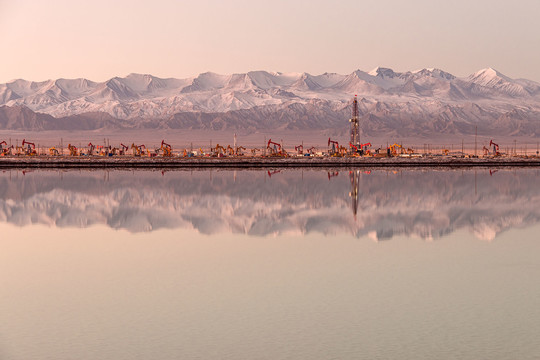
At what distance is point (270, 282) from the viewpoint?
81.9 feet

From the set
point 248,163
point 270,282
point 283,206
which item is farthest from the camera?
point 248,163

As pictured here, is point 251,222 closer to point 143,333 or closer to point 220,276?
point 220,276

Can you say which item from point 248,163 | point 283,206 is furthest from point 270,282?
point 248,163

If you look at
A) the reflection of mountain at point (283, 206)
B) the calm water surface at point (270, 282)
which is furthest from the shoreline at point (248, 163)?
the calm water surface at point (270, 282)

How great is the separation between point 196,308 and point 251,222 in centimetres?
2264

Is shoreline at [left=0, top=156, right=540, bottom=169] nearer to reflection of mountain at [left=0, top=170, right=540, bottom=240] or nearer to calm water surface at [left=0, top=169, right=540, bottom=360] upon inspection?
reflection of mountain at [left=0, top=170, right=540, bottom=240]

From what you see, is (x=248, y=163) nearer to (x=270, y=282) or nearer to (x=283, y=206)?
(x=283, y=206)

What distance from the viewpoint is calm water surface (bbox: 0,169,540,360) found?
17594mm

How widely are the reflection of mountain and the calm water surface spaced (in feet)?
0.86

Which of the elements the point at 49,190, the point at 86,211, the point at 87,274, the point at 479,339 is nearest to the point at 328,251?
the point at 87,274

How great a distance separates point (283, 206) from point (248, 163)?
80.4 meters

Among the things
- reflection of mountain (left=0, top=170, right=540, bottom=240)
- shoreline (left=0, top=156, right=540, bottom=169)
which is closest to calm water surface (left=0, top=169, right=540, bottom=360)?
reflection of mountain (left=0, top=170, right=540, bottom=240)

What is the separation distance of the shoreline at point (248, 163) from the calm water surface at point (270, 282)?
79.9 m

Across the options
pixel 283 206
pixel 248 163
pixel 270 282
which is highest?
pixel 248 163
